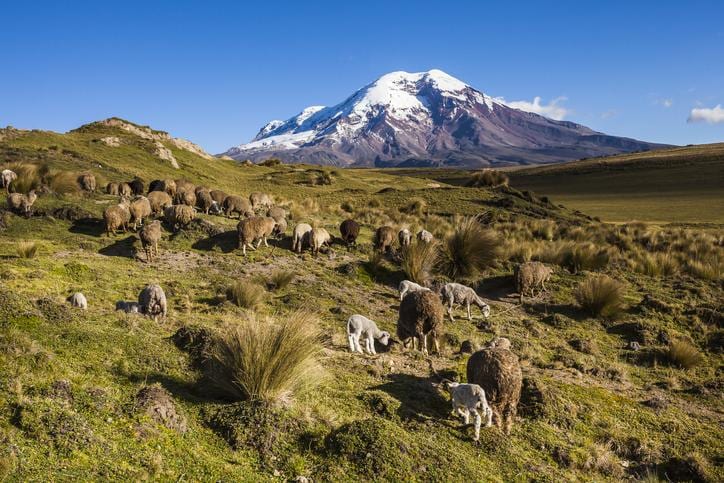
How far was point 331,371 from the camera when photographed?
283 inches

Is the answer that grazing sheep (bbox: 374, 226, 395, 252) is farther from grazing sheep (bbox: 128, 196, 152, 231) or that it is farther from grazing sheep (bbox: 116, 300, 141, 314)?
grazing sheep (bbox: 116, 300, 141, 314)

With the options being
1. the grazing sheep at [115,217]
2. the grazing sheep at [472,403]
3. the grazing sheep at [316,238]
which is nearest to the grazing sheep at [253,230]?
the grazing sheep at [316,238]

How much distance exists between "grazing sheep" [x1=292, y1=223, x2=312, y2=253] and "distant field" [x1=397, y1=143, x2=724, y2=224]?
3275cm

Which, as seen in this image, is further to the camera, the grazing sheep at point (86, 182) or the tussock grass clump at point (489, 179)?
the tussock grass clump at point (489, 179)

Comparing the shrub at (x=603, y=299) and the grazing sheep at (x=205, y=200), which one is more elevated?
the grazing sheep at (x=205, y=200)

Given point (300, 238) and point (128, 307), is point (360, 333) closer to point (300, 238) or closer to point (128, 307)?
point (128, 307)

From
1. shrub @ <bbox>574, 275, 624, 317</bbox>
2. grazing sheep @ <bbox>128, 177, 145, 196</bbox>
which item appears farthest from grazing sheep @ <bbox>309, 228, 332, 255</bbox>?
grazing sheep @ <bbox>128, 177, 145, 196</bbox>

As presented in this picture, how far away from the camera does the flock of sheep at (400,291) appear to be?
646cm

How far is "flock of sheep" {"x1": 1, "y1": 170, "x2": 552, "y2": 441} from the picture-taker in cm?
646

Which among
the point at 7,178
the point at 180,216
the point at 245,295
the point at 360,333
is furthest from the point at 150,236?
the point at 7,178

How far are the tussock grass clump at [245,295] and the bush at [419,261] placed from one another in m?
5.44

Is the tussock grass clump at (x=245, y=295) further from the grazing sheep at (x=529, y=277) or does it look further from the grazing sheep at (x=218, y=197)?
the grazing sheep at (x=218, y=197)

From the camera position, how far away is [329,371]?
7121mm

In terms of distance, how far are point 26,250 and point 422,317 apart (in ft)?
32.1
